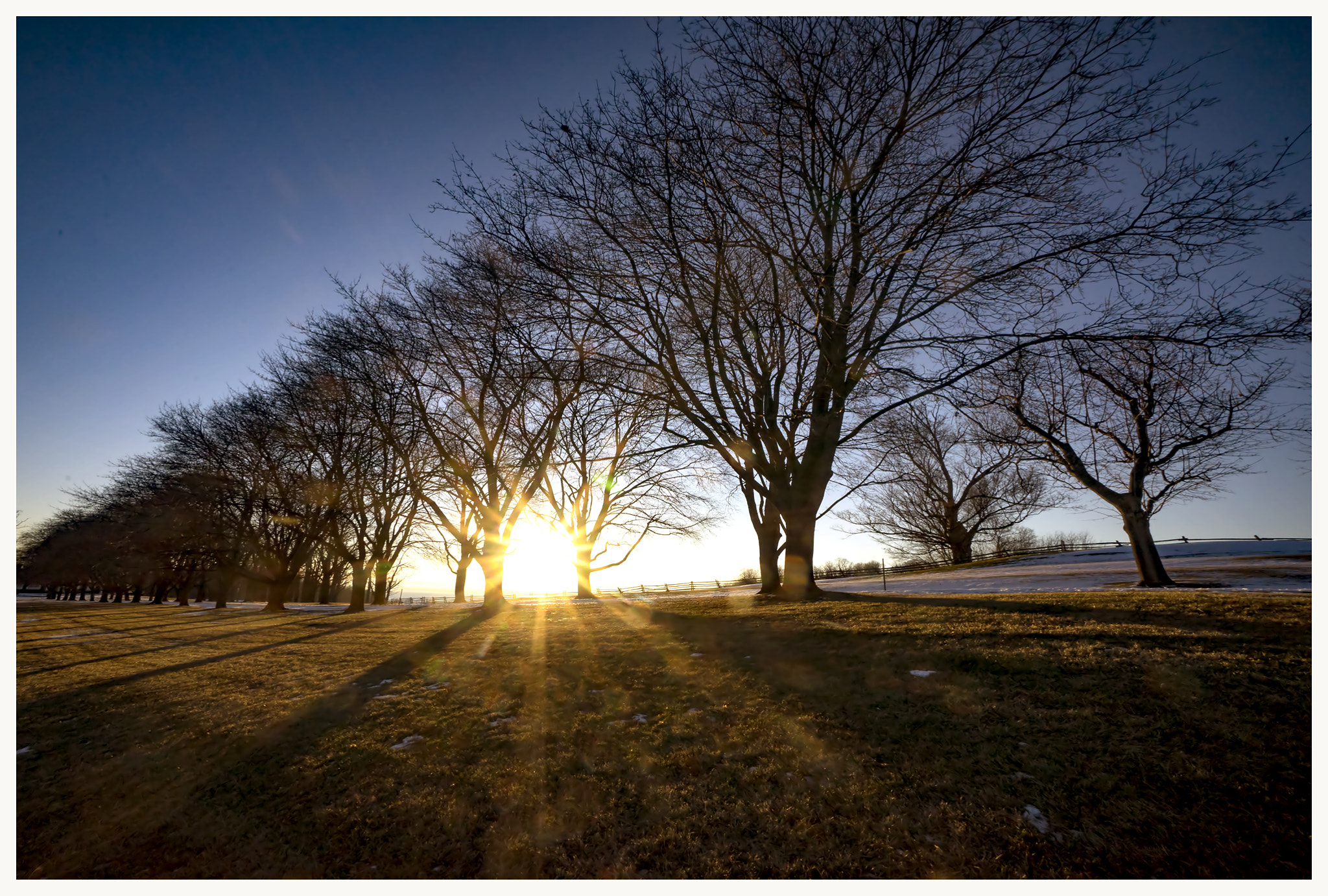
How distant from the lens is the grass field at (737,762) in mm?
2953

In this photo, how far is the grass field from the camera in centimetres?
295

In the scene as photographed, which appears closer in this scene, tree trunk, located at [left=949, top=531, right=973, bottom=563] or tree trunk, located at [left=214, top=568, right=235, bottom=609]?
tree trunk, located at [left=214, top=568, right=235, bottom=609]

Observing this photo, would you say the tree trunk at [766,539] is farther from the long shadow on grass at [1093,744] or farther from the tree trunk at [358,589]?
the tree trunk at [358,589]

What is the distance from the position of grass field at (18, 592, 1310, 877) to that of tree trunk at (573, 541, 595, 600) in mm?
21507

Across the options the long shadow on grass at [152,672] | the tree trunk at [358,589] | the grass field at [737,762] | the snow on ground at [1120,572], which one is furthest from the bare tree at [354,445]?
the snow on ground at [1120,572]

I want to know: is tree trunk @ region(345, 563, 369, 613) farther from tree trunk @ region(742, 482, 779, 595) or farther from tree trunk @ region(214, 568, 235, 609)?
tree trunk @ region(742, 482, 779, 595)

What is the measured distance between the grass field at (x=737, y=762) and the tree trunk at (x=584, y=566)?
2151 centimetres

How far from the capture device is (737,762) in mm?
3887

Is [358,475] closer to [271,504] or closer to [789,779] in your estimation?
[271,504]

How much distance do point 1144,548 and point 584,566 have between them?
2222 centimetres

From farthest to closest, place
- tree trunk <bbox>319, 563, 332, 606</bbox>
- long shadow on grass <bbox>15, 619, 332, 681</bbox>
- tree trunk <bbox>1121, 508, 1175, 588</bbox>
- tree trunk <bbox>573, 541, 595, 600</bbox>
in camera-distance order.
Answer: tree trunk <bbox>319, 563, 332, 606</bbox>
tree trunk <bbox>573, 541, 595, 600</bbox>
tree trunk <bbox>1121, 508, 1175, 588</bbox>
long shadow on grass <bbox>15, 619, 332, 681</bbox>

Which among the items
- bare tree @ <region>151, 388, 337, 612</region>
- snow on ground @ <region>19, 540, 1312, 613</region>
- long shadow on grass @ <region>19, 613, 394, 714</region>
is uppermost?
bare tree @ <region>151, 388, 337, 612</region>

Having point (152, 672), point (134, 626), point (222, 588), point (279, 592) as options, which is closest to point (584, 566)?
point (279, 592)

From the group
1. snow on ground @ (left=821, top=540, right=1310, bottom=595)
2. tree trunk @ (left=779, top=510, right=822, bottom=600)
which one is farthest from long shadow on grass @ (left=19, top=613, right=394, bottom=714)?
snow on ground @ (left=821, top=540, right=1310, bottom=595)
